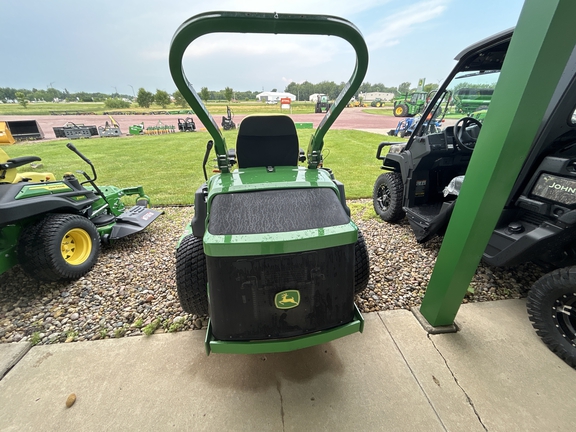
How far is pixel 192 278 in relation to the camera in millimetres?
1840

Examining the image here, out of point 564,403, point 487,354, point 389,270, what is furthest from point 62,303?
point 564,403

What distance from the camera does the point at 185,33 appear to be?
4.91ft

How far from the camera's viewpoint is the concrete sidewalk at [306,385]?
1.48 metres

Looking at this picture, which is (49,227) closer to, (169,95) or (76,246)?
(76,246)

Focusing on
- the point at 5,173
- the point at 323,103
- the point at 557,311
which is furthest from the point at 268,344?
the point at 323,103

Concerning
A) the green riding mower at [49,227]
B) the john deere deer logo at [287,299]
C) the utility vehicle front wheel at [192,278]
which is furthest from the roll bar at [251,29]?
the green riding mower at [49,227]

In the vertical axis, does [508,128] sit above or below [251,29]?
below

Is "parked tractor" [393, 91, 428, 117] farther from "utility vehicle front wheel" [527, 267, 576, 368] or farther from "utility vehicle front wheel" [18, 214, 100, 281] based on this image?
"utility vehicle front wheel" [18, 214, 100, 281]

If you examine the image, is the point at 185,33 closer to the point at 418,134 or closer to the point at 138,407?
the point at 138,407

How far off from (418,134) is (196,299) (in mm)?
3226

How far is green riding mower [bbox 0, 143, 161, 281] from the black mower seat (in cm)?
182

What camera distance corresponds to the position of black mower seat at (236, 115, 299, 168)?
2.30m

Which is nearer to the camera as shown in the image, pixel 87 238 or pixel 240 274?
pixel 240 274

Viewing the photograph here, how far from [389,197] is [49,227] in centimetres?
396
